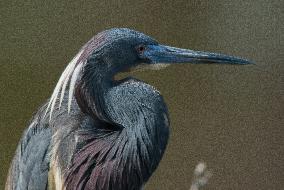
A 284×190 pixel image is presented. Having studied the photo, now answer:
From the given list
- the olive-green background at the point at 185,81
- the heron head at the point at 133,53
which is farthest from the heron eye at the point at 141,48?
the olive-green background at the point at 185,81

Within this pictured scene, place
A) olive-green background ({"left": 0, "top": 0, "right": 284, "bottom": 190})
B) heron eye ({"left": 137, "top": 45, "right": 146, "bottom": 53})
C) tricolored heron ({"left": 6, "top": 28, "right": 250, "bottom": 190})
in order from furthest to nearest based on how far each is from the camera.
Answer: olive-green background ({"left": 0, "top": 0, "right": 284, "bottom": 190}), heron eye ({"left": 137, "top": 45, "right": 146, "bottom": 53}), tricolored heron ({"left": 6, "top": 28, "right": 250, "bottom": 190})

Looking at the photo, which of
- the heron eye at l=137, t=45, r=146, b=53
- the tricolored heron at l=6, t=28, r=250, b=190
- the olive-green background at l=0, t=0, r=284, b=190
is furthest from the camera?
the olive-green background at l=0, t=0, r=284, b=190

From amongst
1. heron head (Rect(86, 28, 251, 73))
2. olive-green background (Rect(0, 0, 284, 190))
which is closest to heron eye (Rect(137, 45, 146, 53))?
heron head (Rect(86, 28, 251, 73))

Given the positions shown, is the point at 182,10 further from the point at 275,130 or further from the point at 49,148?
the point at 49,148

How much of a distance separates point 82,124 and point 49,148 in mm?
154

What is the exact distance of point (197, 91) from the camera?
4.64 m

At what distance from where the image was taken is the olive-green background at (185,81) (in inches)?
180

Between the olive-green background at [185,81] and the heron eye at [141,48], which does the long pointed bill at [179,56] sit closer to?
the heron eye at [141,48]

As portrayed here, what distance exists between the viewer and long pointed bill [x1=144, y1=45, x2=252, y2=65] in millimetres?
2856

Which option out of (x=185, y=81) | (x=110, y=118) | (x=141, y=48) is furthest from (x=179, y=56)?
(x=185, y=81)

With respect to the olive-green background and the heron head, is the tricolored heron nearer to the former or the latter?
the heron head

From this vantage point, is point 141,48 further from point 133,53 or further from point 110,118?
point 110,118

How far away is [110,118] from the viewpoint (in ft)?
9.03

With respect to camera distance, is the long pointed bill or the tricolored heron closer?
the tricolored heron
